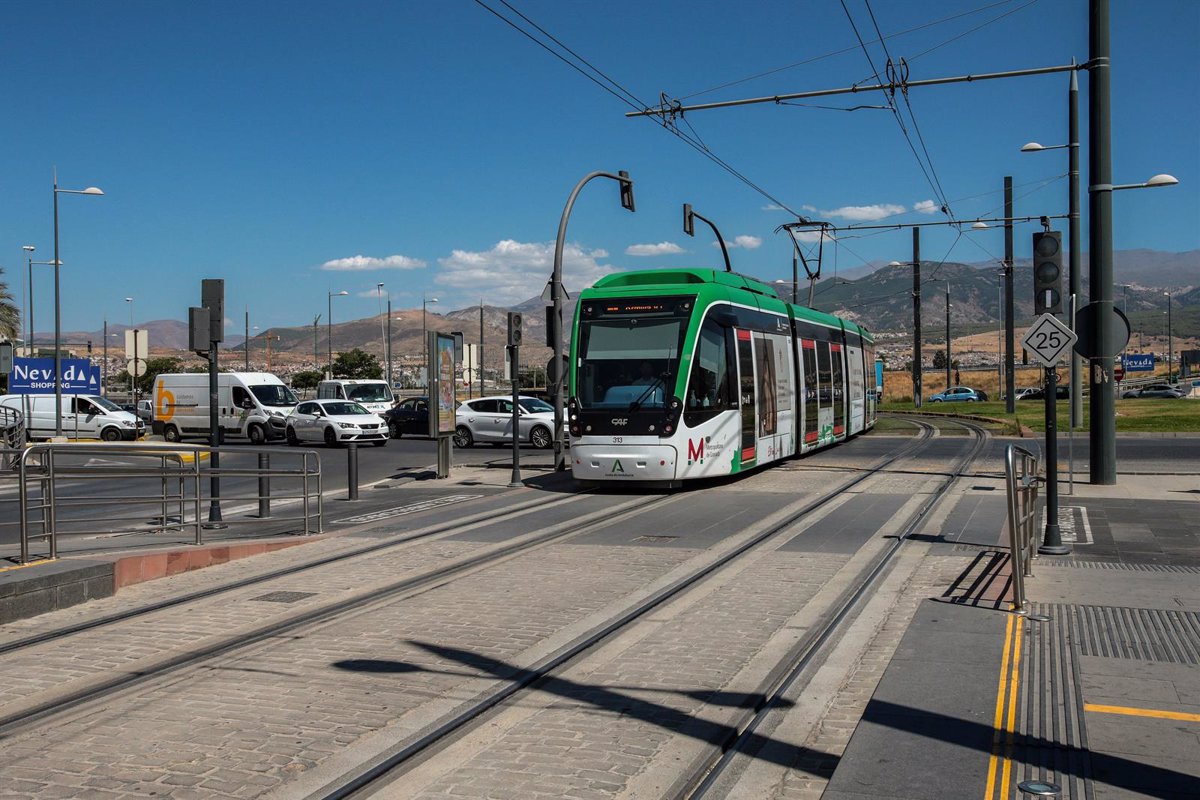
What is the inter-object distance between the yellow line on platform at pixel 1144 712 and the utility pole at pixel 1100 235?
12.8 m

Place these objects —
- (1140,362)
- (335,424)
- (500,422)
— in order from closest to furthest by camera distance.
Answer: (500,422) < (335,424) < (1140,362)

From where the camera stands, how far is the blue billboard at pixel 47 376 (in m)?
28.6

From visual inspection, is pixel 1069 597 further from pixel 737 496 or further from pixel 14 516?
pixel 14 516

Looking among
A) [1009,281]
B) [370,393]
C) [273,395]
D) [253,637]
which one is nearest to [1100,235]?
[253,637]

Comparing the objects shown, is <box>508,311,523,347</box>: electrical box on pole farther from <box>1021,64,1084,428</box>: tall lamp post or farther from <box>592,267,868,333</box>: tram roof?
<box>1021,64,1084,428</box>: tall lamp post

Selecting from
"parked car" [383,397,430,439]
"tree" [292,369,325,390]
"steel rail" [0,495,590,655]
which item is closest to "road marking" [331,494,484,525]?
"steel rail" [0,495,590,655]

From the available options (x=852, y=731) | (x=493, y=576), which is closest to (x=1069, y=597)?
(x=852, y=731)

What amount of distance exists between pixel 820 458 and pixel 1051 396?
48.5 ft

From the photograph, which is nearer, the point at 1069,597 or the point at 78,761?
the point at 78,761

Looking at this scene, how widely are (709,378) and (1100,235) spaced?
21.8 ft

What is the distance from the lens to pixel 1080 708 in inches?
239

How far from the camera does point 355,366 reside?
88.7m

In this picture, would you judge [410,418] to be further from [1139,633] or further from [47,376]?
[1139,633]

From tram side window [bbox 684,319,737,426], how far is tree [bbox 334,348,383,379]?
70152 mm
